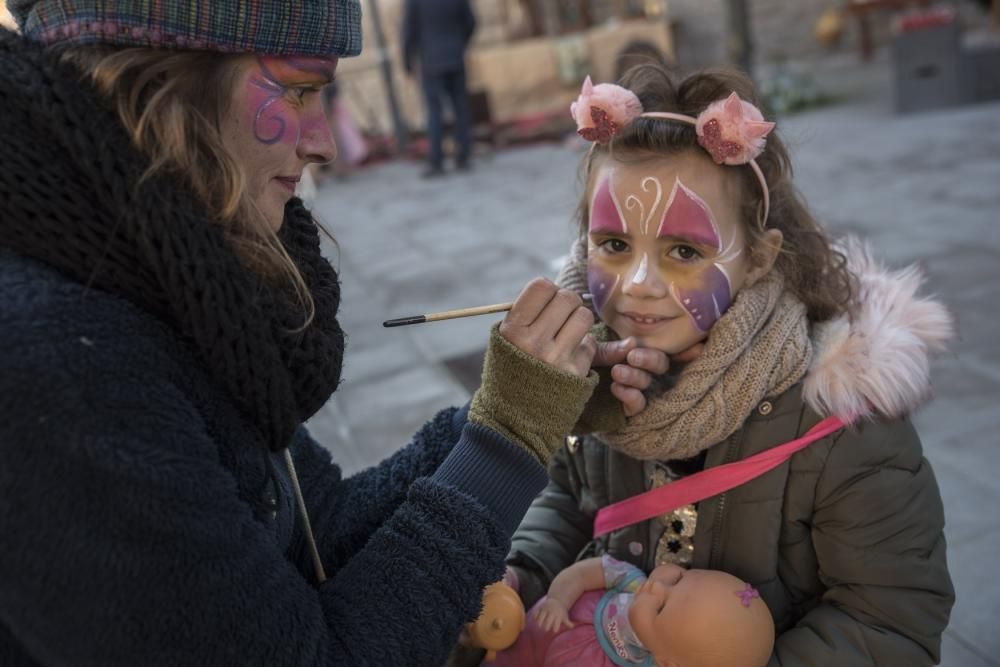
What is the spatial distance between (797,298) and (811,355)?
0.11 meters

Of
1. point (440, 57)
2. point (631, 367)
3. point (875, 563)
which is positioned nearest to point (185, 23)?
point (631, 367)

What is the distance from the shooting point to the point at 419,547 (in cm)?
120

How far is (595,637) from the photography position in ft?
4.94

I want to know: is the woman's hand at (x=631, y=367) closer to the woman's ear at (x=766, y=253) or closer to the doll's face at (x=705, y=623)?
the woman's ear at (x=766, y=253)

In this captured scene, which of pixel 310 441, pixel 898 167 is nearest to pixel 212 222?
pixel 310 441

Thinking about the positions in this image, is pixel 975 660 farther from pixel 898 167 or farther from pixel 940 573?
pixel 898 167

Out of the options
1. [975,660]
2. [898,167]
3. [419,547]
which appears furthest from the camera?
[898,167]

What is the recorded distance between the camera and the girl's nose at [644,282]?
156 cm

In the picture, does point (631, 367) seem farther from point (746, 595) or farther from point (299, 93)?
point (299, 93)

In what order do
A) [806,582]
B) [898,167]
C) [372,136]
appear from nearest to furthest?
1. [806,582]
2. [898,167]
3. [372,136]

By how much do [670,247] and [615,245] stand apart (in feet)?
0.31

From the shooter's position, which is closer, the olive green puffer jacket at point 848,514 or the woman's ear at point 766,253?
the olive green puffer jacket at point 848,514

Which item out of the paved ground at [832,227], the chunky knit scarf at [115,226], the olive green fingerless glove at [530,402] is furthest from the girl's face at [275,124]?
the paved ground at [832,227]

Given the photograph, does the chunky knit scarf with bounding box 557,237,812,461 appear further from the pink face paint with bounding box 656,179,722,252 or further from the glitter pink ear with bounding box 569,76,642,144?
the glitter pink ear with bounding box 569,76,642,144
